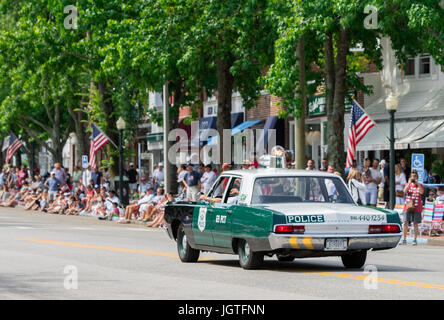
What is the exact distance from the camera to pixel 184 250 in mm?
17000

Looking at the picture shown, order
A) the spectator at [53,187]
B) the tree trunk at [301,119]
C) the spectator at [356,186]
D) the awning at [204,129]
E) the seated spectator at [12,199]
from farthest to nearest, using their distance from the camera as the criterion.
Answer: the awning at [204,129] → the seated spectator at [12,199] → the spectator at [53,187] → the tree trunk at [301,119] → the spectator at [356,186]

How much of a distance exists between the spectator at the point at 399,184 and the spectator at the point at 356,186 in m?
1.38

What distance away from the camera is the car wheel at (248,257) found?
14.8 metres

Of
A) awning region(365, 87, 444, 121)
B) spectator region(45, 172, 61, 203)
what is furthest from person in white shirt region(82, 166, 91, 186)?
awning region(365, 87, 444, 121)

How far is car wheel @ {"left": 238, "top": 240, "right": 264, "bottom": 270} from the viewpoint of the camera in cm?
1484

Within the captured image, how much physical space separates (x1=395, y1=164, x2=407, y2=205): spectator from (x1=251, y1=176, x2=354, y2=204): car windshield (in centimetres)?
1254

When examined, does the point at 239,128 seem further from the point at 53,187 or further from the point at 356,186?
the point at 356,186

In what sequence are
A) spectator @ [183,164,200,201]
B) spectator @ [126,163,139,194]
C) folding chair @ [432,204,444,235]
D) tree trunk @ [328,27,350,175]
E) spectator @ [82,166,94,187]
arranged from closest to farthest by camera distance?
folding chair @ [432,204,444,235]
tree trunk @ [328,27,350,175]
spectator @ [183,164,200,201]
spectator @ [82,166,94,187]
spectator @ [126,163,139,194]

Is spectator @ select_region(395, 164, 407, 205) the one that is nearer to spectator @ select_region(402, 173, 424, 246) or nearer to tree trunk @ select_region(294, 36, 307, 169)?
tree trunk @ select_region(294, 36, 307, 169)

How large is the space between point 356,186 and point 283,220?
506 inches

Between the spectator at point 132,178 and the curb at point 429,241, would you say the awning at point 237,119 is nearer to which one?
the spectator at point 132,178

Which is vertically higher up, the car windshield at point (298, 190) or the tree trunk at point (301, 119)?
the tree trunk at point (301, 119)

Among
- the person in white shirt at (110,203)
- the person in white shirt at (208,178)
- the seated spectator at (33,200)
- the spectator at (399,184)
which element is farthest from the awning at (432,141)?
the seated spectator at (33,200)

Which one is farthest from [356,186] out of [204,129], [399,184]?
[204,129]
